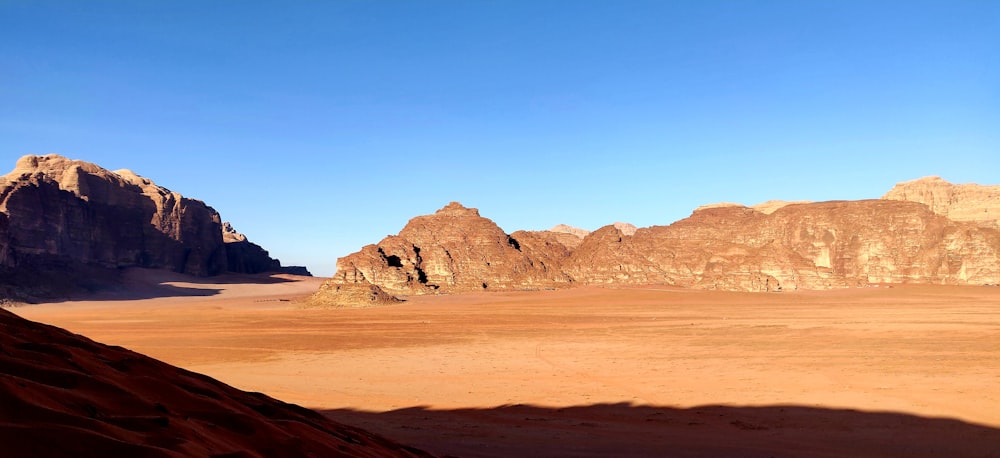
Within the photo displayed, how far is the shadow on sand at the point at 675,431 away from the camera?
7.13m

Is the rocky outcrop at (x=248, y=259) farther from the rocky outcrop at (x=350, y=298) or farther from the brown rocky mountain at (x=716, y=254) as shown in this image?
the rocky outcrop at (x=350, y=298)

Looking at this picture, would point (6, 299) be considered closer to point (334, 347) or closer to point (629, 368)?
point (334, 347)

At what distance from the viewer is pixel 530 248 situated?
81.2 metres

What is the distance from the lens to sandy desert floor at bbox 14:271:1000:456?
310 inches

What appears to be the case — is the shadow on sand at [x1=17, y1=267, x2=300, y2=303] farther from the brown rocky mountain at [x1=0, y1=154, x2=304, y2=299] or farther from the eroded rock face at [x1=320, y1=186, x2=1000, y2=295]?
the eroded rock face at [x1=320, y1=186, x2=1000, y2=295]

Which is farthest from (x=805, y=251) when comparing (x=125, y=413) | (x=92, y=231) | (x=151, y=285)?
(x=92, y=231)

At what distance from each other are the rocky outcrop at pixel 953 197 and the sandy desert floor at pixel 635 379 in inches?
3380

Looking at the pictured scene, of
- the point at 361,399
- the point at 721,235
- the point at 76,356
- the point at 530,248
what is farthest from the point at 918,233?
the point at 76,356

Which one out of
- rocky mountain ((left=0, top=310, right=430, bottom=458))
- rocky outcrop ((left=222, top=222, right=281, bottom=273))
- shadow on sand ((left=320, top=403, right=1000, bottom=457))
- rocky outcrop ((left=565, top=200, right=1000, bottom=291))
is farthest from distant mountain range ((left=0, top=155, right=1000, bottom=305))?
rocky mountain ((left=0, top=310, right=430, bottom=458))

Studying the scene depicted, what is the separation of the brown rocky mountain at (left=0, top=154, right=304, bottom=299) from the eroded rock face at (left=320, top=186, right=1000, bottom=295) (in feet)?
119

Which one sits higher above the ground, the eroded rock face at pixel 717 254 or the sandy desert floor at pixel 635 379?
the eroded rock face at pixel 717 254

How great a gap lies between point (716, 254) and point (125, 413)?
76063 millimetres

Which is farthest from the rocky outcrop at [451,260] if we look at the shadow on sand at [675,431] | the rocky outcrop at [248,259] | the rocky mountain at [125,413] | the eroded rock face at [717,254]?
the rocky mountain at [125,413]

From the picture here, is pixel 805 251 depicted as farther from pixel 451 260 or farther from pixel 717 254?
pixel 451 260
